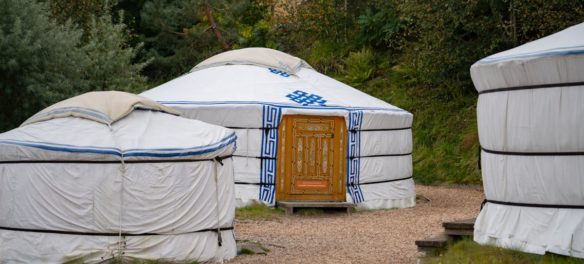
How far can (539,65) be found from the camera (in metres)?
5.99

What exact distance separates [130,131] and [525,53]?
2964mm

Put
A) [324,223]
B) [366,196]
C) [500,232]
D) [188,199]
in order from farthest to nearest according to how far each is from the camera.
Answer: [366,196]
[324,223]
[188,199]
[500,232]

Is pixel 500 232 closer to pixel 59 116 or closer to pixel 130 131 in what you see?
pixel 130 131

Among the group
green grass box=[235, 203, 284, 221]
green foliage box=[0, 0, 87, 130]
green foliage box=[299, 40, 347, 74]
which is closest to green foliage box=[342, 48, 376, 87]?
green foliage box=[299, 40, 347, 74]

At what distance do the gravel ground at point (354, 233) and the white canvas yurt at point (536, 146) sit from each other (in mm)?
1149

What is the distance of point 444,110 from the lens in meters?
16.4

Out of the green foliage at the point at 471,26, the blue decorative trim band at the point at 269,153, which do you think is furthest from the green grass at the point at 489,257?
the green foliage at the point at 471,26

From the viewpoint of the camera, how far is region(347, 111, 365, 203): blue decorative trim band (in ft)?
37.2

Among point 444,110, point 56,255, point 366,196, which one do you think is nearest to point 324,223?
Answer: point 366,196

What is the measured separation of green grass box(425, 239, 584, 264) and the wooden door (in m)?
4.57

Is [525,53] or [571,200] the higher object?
[525,53]

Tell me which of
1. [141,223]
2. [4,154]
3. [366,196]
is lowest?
[366,196]

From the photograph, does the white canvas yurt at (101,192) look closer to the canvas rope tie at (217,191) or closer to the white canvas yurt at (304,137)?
the canvas rope tie at (217,191)

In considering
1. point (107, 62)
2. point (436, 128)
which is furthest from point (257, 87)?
point (436, 128)
